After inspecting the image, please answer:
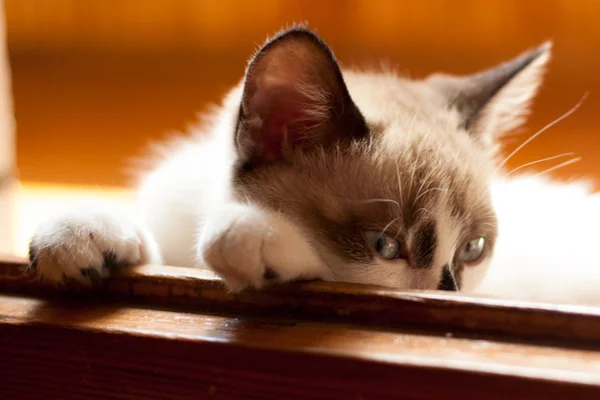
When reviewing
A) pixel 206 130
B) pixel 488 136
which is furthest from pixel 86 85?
pixel 488 136

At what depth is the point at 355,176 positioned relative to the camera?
105 centimetres

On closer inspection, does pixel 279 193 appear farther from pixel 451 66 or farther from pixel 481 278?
pixel 451 66

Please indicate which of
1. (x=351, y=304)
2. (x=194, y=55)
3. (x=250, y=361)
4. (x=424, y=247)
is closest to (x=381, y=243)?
(x=424, y=247)

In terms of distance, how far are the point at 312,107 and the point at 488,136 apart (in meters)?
0.53

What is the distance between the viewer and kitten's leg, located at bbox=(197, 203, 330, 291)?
815 millimetres

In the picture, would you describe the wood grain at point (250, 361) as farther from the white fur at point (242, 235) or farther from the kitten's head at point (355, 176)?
the kitten's head at point (355, 176)

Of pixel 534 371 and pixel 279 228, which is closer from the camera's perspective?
pixel 534 371

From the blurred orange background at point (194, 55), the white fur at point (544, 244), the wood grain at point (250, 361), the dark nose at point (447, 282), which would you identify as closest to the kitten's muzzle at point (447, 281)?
the dark nose at point (447, 282)

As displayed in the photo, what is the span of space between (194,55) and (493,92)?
4.65ft

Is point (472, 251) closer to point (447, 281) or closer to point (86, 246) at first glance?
point (447, 281)

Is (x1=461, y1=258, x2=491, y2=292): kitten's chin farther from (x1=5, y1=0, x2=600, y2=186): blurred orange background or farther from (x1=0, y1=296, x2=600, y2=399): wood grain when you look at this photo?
(x1=5, y1=0, x2=600, y2=186): blurred orange background

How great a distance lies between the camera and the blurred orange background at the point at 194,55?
2133 millimetres

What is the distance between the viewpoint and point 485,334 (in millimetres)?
719

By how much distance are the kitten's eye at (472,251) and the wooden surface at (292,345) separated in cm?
41
